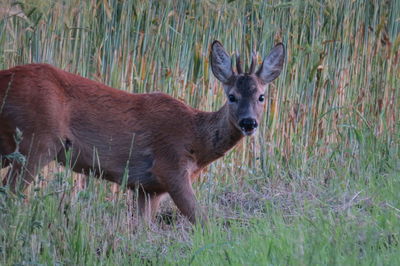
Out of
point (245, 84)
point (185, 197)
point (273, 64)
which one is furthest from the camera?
point (273, 64)

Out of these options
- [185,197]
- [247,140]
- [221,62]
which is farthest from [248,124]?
[247,140]

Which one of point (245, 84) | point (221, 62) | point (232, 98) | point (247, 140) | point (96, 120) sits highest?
point (221, 62)

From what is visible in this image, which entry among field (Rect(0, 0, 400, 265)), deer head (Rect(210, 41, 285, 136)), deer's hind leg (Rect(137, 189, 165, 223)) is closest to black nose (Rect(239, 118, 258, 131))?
deer head (Rect(210, 41, 285, 136))

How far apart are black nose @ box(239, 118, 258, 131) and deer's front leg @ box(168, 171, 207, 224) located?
72 cm

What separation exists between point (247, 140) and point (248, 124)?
180 cm

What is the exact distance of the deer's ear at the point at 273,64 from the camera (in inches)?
321

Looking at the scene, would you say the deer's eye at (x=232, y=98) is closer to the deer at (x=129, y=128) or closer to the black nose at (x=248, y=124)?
the deer at (x=129, y=128)

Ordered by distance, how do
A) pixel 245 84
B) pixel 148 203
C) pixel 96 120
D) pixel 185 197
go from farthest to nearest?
pixel 245 84
pixel 148 203
pixel 96 120
pixel 185 197

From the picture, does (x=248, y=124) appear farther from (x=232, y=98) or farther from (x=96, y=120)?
(x=96, y=120)

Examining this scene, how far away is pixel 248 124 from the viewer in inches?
291

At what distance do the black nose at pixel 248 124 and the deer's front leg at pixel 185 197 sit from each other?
0.72 metres

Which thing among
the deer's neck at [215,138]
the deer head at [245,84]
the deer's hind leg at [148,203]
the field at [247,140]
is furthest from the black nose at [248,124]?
the deer's hind leg at [148,203]

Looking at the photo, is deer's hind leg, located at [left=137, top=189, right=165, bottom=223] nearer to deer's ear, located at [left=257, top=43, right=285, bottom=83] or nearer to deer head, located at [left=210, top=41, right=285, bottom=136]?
deer head, located at [left=210, top=41, right=285, bottom=136]

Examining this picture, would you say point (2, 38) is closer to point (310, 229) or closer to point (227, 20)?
point (227, 20)
